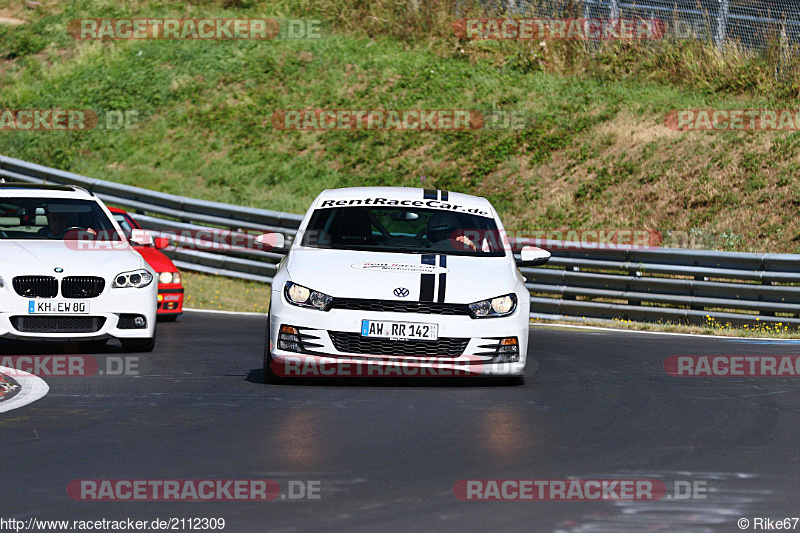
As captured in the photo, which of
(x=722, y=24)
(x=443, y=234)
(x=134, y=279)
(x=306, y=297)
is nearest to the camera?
(x=306, y=297)

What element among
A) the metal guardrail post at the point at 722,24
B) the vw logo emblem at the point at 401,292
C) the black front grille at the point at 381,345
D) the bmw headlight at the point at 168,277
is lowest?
the bmw headlight at the point at 168,277

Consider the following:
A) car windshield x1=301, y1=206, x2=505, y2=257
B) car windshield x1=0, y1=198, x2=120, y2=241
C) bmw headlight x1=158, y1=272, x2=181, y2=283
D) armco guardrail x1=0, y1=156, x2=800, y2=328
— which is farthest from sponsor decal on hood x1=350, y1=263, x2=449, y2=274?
armco guardrail x1=0, y1=156, x2=800, y2=328

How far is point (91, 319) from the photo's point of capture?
39.1 feet

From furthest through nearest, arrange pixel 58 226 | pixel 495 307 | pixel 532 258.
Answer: pixel 58 226
pixel 532 258
pixel 495 307

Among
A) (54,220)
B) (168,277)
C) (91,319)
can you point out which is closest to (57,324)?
(91,319)

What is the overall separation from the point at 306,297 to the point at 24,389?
2188 millimetres

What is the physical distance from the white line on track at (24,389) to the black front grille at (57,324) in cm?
73

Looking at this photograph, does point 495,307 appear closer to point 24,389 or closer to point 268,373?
point 268,373

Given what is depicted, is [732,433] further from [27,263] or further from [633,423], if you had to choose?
[27,263]

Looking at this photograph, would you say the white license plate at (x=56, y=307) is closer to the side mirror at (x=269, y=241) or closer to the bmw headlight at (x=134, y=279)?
the bmw headlight at (x=134, y=279)

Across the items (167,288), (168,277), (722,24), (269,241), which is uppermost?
(722,24)

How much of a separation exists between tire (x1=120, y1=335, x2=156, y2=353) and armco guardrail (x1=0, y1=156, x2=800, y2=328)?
24.7 feet

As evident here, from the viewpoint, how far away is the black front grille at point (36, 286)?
38.4 ft

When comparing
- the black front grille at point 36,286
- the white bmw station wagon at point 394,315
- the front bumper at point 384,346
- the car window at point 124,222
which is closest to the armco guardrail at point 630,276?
the car window at point 124,222
